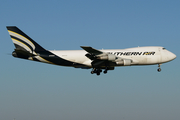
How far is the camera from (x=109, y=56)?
47000 millimetres

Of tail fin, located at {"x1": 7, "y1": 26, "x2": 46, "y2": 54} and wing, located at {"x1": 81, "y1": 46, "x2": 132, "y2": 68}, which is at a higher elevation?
tail fin, located at {"x1": 7, "y1": 26, "x2": 46, "y2": 54}

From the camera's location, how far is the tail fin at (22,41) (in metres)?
50.4

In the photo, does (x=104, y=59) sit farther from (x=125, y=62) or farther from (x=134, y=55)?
(x=134, y=55)

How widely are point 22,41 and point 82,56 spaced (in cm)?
1204

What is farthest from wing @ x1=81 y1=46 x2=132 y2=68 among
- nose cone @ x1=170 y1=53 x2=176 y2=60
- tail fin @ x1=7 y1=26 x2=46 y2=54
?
tail fin @ x1=7 y1=26 x2=46 y2=54

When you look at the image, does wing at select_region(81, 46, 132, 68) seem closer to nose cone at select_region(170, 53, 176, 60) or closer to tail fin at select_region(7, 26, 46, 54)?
nose cone at select_region(170, 53, 176, 60)

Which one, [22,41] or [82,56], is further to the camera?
[22,41]

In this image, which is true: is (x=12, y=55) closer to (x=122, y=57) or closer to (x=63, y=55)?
(x=63, y=55)

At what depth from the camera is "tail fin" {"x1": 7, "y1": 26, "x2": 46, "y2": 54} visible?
50.4 m

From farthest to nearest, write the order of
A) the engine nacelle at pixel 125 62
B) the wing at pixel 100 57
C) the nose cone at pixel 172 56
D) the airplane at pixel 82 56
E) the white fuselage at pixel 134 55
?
the nose cone at pixel 172 56 < the white fuselage at pixel 134 55 < the airplane at pixel 82 56 < the engine nacelle at pixel 125 62 < the wing at pixel 100 57

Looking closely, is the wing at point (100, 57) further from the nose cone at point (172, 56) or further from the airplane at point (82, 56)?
the nose cone at point (172, 56)

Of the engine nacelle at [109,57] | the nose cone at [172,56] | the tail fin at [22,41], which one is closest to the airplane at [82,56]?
the tail fin at [22,41]

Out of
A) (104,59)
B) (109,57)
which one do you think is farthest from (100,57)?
(109,57)

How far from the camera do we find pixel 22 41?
50.7 m
